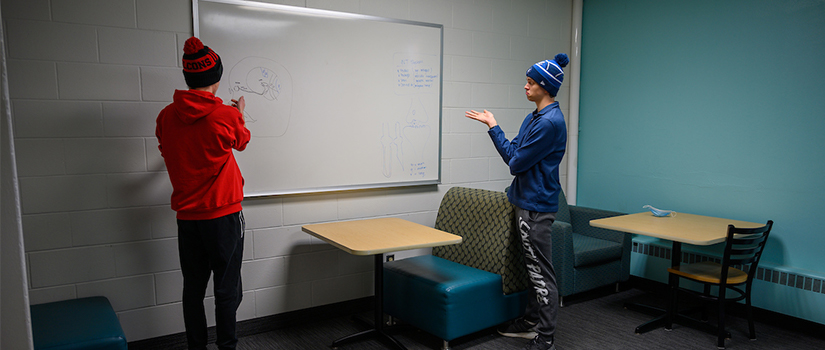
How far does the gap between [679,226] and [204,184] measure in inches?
110

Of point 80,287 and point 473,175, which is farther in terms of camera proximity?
point 473,175

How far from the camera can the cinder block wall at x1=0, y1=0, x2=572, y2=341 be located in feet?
8.08

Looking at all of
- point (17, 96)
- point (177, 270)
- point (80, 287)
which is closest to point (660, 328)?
point (177, 270)

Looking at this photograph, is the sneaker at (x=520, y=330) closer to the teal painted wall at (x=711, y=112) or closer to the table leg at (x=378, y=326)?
the table leg at (x=378, y=326)

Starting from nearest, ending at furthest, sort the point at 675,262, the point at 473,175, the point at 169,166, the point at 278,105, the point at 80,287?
the point at 169,166
the point at 80,287
the point at 278,105
the point at 675,262
the point at 473,175

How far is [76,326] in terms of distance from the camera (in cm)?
219

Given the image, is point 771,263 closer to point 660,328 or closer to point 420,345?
point 660,328

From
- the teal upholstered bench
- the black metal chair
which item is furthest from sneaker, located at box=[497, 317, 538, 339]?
the teal upholstered bench

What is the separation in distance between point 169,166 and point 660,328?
3.06 m

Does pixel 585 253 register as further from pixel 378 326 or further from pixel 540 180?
pixel 378 326

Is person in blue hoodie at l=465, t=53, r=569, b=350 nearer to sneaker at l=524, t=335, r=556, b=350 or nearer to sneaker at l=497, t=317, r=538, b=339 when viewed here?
sneaker at l=524, t=335, r=556, b=350

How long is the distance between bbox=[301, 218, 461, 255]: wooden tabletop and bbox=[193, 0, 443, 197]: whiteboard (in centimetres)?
36

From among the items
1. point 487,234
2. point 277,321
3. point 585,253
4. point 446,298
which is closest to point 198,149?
point 277,321

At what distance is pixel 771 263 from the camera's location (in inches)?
130
